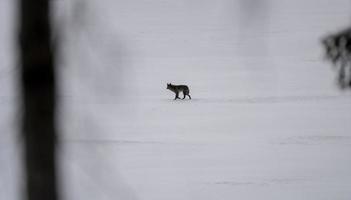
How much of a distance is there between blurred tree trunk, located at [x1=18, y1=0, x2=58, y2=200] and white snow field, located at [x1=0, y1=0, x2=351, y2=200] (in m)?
0.07

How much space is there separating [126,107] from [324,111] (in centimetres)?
447

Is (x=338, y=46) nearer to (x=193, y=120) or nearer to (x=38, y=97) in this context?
(x=38, y=97)

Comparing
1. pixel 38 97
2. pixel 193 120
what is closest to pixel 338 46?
pixel 38 97

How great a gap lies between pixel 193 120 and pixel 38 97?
1184 cm

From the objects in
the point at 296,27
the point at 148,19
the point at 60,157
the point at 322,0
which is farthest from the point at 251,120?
the point at 322,0

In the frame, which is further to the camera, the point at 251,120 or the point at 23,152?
the point at 251,120

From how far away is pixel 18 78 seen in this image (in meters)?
2.86

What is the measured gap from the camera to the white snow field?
2.98 metres

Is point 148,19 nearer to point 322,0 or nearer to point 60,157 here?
point 322,0

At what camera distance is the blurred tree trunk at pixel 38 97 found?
110 inches

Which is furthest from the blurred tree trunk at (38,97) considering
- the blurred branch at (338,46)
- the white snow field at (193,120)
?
the blurred branch at (338,46)

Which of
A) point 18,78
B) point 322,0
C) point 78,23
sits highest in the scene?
point 322,0

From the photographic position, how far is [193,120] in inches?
576

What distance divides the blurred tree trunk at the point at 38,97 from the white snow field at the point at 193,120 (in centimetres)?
7
